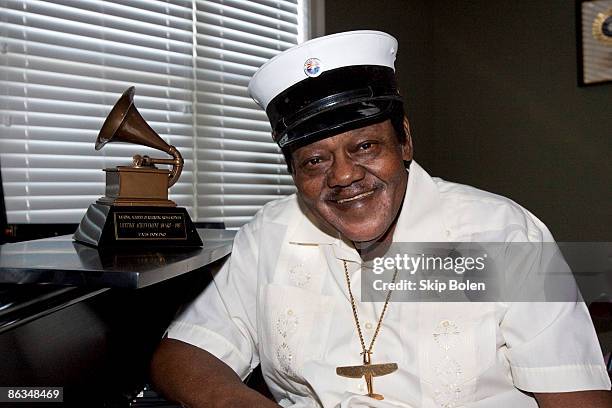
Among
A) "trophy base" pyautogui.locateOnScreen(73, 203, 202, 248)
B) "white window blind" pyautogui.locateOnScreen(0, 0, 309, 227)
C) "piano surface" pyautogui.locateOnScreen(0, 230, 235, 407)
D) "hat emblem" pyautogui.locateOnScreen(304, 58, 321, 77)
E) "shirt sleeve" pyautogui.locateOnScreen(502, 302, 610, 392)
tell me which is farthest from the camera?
"white window blind" pyautogui.locateOnScreen(0, 0, 309, 227)

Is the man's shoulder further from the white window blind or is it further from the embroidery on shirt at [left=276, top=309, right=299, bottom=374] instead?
the white window blind

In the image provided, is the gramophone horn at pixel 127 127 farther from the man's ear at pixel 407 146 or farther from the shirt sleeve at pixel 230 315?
the man's ear at pixel 407 146

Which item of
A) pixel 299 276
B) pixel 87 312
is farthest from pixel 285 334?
pixel 87 312

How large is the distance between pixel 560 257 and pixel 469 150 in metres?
3.41

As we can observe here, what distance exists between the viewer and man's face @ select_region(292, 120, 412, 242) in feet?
4.99

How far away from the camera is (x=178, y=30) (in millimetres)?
3385

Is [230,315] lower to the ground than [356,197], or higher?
lower

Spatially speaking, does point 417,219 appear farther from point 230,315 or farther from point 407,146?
point 230,315

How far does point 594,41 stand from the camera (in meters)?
4.24

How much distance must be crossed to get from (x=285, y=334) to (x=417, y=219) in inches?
16.2

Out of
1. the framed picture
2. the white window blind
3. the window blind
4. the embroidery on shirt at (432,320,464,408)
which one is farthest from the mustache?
the framed picture

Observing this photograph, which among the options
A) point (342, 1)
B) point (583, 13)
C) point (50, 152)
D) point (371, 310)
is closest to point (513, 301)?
point (371, 310)

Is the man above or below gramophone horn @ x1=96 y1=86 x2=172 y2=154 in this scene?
below

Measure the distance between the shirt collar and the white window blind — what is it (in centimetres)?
157
